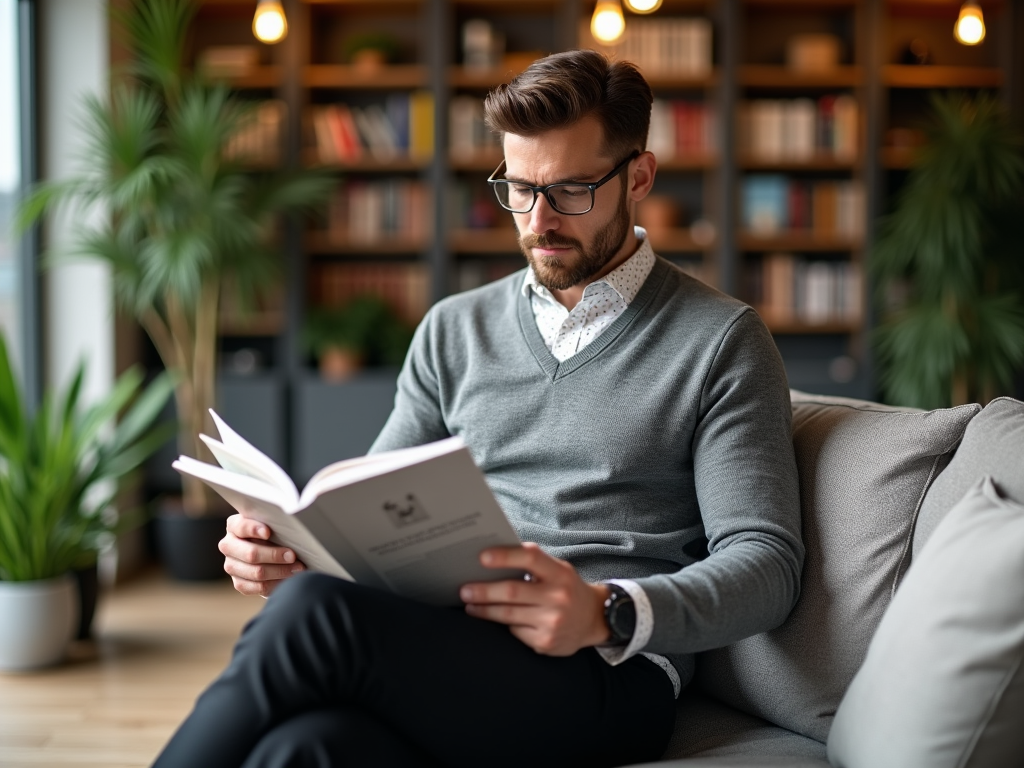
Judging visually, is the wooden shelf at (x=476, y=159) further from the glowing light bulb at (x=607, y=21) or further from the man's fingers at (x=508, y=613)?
the man's fingers at (x=508, y=613)

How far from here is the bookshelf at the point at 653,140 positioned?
14.2 ft

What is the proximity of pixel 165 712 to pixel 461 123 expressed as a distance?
2.72m

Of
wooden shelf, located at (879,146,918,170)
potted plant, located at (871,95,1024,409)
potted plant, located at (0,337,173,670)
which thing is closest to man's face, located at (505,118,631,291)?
potted plant, located at (0,337,173,670)

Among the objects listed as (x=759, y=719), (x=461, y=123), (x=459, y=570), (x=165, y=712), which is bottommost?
(x=165, y=712)

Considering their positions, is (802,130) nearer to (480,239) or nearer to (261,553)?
(480,239)

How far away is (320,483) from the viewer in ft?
3.63

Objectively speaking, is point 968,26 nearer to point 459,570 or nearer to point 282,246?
point 282,246

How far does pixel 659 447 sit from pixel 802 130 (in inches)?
129

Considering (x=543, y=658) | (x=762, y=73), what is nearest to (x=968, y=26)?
(x=762, y=73)

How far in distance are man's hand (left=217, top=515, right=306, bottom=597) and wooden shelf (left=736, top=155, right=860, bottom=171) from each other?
343 centimetres

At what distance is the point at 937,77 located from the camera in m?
4.45

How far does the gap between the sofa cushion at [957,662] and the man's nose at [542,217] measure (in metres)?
0.73

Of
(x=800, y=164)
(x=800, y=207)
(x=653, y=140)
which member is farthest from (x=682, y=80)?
(x=800, y=207)

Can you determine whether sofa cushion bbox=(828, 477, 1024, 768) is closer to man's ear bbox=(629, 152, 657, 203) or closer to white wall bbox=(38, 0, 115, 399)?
man's ear bbox=(629, 152, 657, 203)
